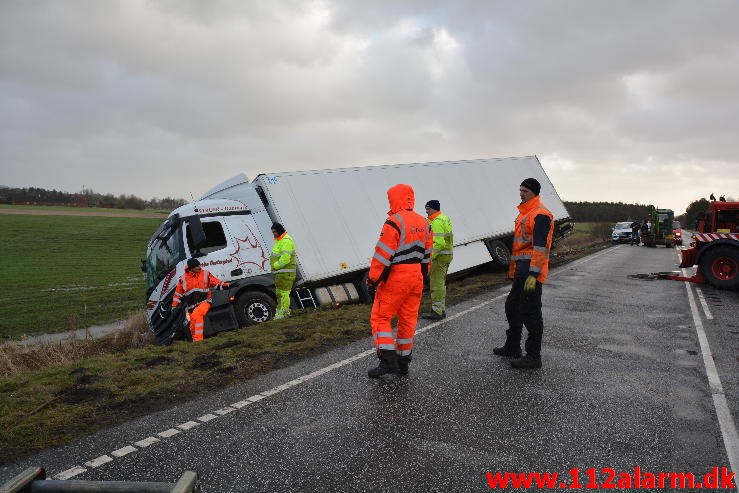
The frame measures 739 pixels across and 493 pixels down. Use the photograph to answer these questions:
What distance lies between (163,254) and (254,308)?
1.92 meters

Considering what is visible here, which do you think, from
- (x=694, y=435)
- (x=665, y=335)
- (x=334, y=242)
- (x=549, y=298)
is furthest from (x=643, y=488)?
(x=334, y=242)

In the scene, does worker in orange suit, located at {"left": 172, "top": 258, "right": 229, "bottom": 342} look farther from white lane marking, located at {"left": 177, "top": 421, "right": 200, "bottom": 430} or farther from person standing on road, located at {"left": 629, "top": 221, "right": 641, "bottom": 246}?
person standing on road, located at {"left": 629, "top": 221, "right": 641, "bottom": 246}

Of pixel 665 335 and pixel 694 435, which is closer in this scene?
pixel 694 435

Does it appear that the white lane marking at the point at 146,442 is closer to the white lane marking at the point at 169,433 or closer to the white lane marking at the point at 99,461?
the white lane marking at the point at 169,433

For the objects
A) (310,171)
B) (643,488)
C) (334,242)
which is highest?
(310,171)

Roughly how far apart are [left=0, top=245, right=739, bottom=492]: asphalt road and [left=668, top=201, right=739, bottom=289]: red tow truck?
620cm

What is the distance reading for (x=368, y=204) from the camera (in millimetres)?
10742

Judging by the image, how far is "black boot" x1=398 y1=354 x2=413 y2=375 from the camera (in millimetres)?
4781

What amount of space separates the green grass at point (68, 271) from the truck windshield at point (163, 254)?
617 cm

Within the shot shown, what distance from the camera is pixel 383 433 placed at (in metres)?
3.52

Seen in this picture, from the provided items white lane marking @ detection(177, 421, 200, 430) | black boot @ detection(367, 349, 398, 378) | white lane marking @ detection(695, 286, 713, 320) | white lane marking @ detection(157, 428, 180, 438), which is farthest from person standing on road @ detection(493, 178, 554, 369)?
white lane marking @ detection(695, 286, 713, 320)

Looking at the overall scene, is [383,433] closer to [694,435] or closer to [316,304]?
[694,435]

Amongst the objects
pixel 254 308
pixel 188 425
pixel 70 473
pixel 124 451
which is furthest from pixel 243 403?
pixel 254 308

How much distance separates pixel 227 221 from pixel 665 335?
7206 millimetres
